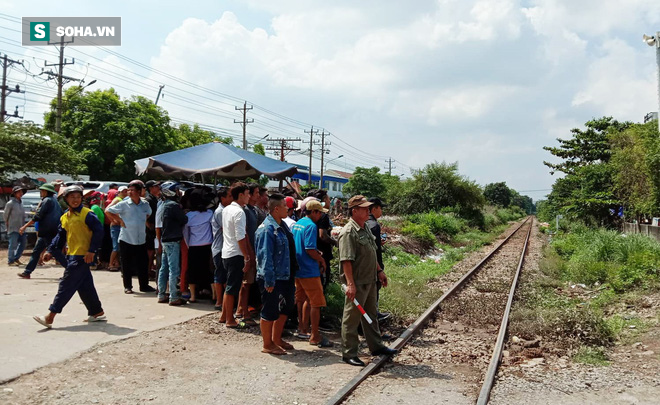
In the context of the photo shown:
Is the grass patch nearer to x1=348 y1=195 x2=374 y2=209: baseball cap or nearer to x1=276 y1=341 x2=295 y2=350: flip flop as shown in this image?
x1=348 y1=195 x2=374 y2=209: baseball cap

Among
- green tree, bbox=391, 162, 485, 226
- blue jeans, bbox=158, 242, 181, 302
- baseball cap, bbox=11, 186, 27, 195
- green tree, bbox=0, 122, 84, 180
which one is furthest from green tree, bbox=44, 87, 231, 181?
blue jeans, bbox=158, 242, 181, 302

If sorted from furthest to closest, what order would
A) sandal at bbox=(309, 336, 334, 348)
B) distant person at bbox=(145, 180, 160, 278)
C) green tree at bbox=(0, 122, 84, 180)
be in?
green tree at bbox=(0, 122, 84, 180) → distant person at bbox=(145, 180, 160, 278) → sandal at bbox=(309, 336, 334, 348)

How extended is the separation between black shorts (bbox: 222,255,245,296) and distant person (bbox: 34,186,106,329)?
5.24 feet

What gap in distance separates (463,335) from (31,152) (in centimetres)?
1437

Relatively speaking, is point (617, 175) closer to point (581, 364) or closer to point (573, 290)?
point (573, 290)

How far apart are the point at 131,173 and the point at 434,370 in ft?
98.4

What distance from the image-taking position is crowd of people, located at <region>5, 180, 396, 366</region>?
5457 millimetres

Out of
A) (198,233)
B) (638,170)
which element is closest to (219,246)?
(198,233)

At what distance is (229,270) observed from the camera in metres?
6.29

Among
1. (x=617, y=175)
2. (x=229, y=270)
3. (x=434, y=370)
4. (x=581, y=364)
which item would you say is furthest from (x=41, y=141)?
(x=617, y=175)

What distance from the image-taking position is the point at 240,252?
6.26 m

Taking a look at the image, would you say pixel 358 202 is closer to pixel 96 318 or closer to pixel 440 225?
pixel 96 318

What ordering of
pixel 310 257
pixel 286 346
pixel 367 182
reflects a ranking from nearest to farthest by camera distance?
pixel 310 257 < pixel 286 346 < pixel 367 182

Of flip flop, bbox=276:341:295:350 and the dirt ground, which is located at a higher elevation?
flip flop, bbox=276:341:295:350
